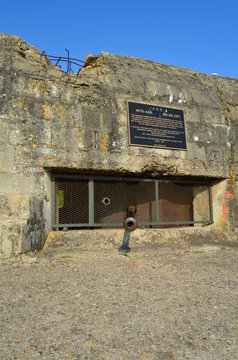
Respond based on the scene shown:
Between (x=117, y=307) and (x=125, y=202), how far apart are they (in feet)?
9.55

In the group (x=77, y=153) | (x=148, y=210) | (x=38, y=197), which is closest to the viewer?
(x=38, y=197)

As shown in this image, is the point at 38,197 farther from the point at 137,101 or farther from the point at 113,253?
the point at 137,101

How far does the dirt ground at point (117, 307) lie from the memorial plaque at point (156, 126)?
207 centimetres

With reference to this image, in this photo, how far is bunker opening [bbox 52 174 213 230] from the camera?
5.25 m

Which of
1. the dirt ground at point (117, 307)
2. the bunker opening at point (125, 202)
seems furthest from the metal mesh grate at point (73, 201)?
the dirt ground at point (117, 307)

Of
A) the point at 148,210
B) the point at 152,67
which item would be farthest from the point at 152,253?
the point at 152,67

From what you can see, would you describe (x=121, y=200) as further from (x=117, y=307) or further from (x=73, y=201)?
(x=117, y=307)

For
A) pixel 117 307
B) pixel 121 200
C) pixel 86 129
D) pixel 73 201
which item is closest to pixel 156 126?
pixel 86 129

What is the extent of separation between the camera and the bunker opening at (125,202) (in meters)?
5.25

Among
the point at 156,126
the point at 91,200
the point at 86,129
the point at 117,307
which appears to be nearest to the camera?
the point at 117,307

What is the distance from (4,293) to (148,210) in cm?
321

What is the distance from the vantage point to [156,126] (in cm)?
564

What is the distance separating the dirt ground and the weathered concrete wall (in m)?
0.91

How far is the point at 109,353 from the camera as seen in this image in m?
2.25
